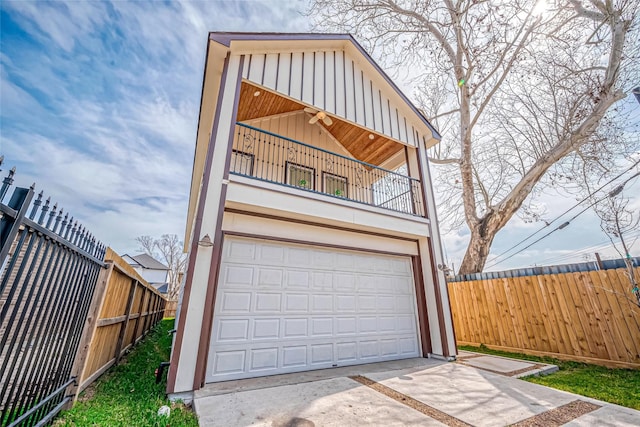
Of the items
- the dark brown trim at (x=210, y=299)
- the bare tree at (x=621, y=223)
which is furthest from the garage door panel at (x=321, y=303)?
the bare tree at (x=621, y=223)

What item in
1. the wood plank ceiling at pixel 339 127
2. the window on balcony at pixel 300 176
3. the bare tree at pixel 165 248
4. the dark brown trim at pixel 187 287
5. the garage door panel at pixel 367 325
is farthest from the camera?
the bare tree at pixel 165 248

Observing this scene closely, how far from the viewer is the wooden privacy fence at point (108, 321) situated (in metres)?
3.21

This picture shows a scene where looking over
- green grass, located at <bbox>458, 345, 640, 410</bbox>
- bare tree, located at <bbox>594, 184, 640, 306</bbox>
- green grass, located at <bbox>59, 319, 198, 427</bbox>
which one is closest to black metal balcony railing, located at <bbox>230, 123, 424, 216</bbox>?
bare tree, located at <bbox>594, 184, 640, 306</bbox>

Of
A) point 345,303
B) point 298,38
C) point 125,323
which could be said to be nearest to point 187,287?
point 125,323

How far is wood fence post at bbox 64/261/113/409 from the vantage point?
3.02 m

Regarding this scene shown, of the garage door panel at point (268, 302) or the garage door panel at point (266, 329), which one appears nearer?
the garage door panel at point (266, 329)

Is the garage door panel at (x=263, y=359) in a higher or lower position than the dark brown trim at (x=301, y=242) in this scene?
lower

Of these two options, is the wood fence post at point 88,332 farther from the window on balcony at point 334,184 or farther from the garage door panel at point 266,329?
the window on balcony at point 334,184

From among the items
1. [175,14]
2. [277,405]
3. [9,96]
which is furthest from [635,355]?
[9,96]

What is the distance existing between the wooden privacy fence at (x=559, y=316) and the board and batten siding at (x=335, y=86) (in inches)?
190

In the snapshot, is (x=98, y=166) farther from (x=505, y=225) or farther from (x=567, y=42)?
(x=567, y=42)

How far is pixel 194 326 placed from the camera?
12.9 feet

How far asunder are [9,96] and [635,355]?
14.9 meters

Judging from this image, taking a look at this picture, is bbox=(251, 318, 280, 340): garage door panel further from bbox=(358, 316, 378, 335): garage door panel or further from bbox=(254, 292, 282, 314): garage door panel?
bbox=(358, 316, 378, 335): garage door panel
